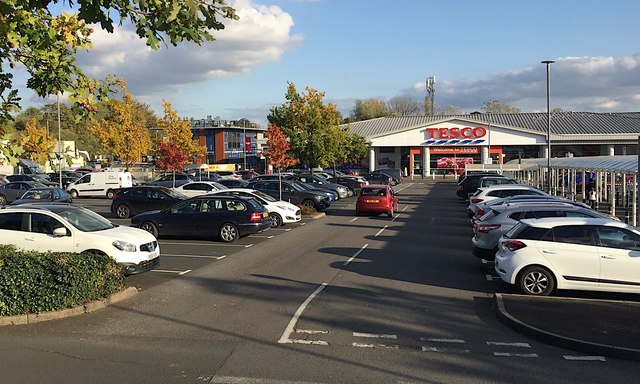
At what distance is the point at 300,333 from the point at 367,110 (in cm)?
10702

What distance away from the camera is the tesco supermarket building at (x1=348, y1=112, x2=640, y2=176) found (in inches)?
2746

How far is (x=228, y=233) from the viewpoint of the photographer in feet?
60.2

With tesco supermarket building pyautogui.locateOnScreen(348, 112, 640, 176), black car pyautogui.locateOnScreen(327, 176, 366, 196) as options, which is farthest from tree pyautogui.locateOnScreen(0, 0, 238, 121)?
tesco supermarket building pyautogui.locateOnScreen(348, 112, 640, 176)

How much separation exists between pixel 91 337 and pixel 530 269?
24.8 feet

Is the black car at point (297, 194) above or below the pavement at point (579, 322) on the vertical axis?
above

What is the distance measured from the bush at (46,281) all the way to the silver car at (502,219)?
8699 millimetres

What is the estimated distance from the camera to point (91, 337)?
831 cm

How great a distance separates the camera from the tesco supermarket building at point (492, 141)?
69.8 m

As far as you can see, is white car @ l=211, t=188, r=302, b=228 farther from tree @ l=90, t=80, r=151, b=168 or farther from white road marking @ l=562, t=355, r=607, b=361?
tree @ l=90, t=80, r=151, b=168

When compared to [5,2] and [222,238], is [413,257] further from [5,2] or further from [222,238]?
[5,2]

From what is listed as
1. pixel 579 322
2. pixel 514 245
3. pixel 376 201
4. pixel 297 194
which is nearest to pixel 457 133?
pixel 297 194

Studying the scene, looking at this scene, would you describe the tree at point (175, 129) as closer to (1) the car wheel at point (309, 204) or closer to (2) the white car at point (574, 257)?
(1) the car wheel at point (309, 204)

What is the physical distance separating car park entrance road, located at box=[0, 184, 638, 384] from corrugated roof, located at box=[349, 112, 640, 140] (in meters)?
61.6

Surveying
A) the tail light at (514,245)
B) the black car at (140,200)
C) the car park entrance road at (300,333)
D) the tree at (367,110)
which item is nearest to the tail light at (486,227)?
the car park entrance road at (300,333)
